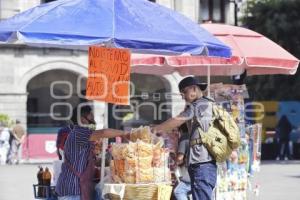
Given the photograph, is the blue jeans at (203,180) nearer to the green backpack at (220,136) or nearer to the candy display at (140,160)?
the green backpack at (220,136)

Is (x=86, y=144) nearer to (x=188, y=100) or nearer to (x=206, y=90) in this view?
(x=188, y=100)

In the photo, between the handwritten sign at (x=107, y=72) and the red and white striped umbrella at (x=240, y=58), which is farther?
the red and white striped umbrella at (x=240, y=58)

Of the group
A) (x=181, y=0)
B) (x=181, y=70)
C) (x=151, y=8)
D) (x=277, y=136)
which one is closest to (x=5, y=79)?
(x=181, y=0)

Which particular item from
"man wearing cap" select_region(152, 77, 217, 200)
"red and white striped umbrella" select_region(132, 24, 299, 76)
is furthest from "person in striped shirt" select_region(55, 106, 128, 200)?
"red and white striped umbrella" select_region(132, 24, 299, 76)

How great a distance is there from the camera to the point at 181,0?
115 feet

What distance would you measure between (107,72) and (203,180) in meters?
1.53

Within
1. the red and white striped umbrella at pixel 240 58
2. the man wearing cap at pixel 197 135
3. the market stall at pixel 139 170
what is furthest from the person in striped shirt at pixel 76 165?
the red and white striped umbrella at pixel 240 58

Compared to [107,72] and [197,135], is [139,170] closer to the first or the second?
[197,135]

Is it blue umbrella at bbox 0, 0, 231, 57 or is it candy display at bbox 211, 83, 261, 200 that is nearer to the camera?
blue umbrella at bbox 0, 0, 231, 57

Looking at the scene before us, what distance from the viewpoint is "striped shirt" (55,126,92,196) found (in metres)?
8.07

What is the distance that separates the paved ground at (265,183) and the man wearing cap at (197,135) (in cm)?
589

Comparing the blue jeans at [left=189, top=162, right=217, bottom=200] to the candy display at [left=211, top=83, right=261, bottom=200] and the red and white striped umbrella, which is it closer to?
the candy display at [left=211, top=83, right=261, bottom=200]

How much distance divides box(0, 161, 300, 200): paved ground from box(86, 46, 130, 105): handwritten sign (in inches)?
239

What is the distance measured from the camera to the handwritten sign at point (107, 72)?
26.3 feet
